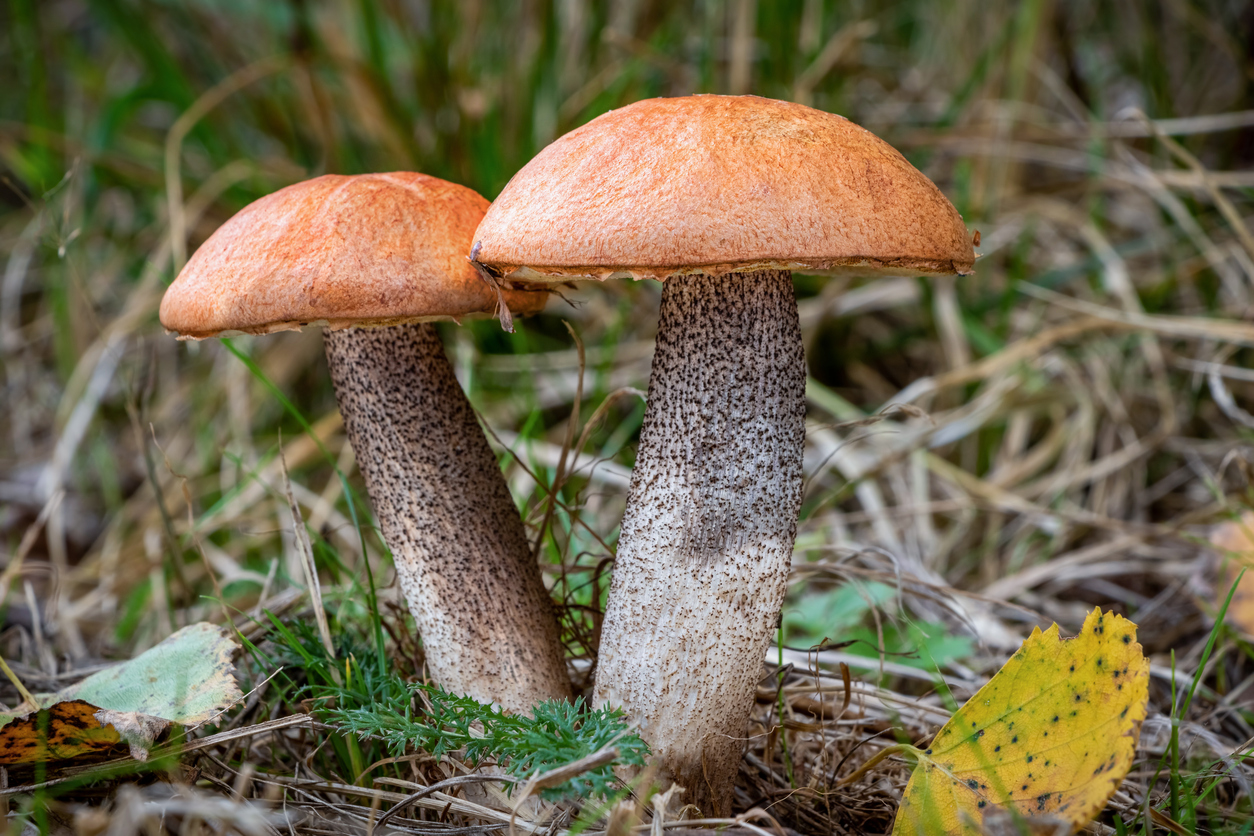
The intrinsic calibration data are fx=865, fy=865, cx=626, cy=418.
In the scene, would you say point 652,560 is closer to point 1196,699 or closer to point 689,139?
point 689,139

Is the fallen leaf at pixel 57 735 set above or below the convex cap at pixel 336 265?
below

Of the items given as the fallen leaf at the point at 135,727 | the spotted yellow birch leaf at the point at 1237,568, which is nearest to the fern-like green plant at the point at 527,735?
the fallen leaf at the point at 135,727

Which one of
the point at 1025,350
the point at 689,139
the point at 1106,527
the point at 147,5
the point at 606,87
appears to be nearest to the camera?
the point at 689,139

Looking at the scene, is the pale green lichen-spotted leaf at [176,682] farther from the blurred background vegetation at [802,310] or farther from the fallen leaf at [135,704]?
the blurred background vegetation at [802,310]

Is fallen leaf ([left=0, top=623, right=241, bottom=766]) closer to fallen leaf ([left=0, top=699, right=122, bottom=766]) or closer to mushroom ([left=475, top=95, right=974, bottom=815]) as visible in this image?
fallen leaf ([left=0, top=699, right=122, bottom=766])

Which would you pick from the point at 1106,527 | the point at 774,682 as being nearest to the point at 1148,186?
the point at 1106,527

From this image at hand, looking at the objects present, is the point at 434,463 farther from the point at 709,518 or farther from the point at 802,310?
the point at 802,310

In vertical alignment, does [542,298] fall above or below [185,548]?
above
